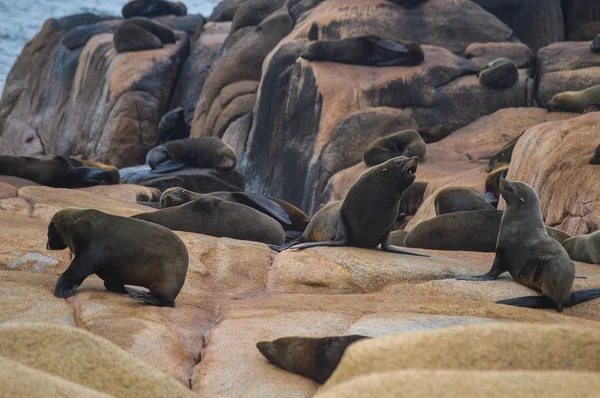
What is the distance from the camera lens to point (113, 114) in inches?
910

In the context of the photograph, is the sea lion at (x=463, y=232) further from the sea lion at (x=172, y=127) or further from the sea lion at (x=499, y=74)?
the sea lion at (x=172, y=127)

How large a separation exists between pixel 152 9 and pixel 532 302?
2480 cm

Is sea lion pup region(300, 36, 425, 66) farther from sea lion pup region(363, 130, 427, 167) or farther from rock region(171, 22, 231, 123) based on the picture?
rock region(171, 22, 231, 123)

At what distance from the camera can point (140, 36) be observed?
23891 mm

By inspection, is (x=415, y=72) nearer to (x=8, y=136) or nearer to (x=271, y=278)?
(x=271, y=278)

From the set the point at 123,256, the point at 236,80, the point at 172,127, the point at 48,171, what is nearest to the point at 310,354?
the point at 123,256

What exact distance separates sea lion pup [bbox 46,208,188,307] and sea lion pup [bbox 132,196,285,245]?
2.49 m

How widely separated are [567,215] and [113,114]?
16794 millimetres

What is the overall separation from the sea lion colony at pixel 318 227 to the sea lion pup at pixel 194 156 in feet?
0.07

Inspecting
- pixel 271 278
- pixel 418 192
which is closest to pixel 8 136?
pixel 418 192

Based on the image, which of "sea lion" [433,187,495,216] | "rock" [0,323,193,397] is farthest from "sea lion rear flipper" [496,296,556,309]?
"sea lion" [433,187,495,216]

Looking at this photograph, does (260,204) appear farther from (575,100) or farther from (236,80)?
(236,80)

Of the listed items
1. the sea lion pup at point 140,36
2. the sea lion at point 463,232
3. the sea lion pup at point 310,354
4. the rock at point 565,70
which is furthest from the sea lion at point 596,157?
the sea lion pup at point 140,36

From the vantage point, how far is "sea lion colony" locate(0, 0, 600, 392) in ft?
15.8
